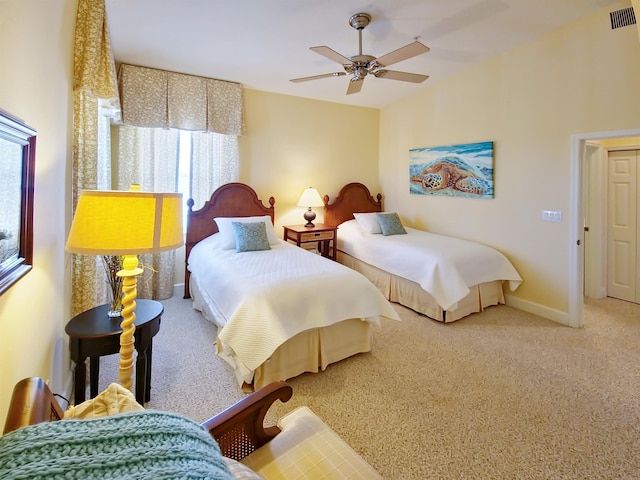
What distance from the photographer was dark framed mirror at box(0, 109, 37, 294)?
103 centimetres

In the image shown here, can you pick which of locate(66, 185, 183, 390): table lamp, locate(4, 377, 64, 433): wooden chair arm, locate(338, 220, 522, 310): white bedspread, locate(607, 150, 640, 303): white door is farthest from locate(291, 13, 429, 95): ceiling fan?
locate(607, 150, 640, 303): white door

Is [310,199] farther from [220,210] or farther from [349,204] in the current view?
[220,210]

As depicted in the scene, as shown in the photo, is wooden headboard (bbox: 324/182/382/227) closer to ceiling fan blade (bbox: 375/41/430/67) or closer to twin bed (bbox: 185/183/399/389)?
twin bed (bbox: 185/183/399/389)

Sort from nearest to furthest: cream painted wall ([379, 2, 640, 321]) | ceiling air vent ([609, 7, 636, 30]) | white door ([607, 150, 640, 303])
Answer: ceiling air vent ([609, 7, 636, 30]) → cream painted wall ([379, 2, 640, 321]) → white door ([607, 150, 640, 303])

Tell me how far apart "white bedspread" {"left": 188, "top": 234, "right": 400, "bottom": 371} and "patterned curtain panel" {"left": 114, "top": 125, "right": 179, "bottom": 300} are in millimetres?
1204

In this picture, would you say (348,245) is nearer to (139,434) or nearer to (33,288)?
(33,288)

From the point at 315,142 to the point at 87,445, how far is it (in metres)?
4.89

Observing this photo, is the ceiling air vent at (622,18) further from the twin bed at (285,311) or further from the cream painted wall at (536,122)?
the twin bed at (285,311)

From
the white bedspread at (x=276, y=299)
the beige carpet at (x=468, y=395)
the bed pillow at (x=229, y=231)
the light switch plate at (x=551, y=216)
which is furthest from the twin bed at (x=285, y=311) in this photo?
the light switch plate at (x=551, y=216)

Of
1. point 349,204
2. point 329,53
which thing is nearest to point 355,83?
point 329,53

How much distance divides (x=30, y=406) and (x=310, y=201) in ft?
13.3

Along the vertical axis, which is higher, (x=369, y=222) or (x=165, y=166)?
(x=165, y=166)

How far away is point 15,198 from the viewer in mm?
1145

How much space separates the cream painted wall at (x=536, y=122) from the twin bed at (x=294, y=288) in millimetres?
371
